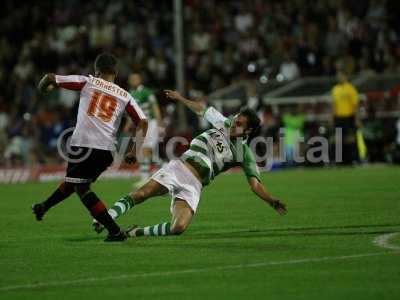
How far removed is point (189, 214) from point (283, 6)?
19278mm

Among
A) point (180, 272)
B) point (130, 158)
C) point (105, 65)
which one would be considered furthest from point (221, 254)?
point (105, 65)

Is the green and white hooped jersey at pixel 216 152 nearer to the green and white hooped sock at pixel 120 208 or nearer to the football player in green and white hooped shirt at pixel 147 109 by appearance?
the green and white hooped sock at pixel 120 208

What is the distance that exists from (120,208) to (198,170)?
1.00 meters

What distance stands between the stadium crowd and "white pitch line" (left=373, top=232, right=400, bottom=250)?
52.2ft

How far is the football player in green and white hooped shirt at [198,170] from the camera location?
12.3 meters

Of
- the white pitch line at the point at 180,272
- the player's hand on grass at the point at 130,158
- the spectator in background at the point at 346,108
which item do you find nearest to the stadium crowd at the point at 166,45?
the spectator in background at the point at 346,108

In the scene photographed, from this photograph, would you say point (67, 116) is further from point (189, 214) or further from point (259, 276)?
point (259, 276)

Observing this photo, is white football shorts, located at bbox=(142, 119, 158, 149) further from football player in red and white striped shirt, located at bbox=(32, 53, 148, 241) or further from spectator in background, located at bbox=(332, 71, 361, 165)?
football player in red and white striped shirt, located at bbox=(32, 53, 148, 241)

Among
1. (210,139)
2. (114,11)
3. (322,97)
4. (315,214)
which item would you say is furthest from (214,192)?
(114,11)

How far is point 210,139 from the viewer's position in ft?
41.5

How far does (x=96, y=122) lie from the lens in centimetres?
1200

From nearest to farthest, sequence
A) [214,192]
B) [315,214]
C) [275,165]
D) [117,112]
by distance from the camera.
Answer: [117,112], [315,214], [214,192], [275,165]

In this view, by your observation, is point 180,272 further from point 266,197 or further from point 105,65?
point 105,65

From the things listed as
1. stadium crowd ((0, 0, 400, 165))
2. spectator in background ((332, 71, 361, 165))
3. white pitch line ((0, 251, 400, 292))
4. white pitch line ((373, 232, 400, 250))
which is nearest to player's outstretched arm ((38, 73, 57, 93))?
white pitch line ((0, 251, 400, 292))
